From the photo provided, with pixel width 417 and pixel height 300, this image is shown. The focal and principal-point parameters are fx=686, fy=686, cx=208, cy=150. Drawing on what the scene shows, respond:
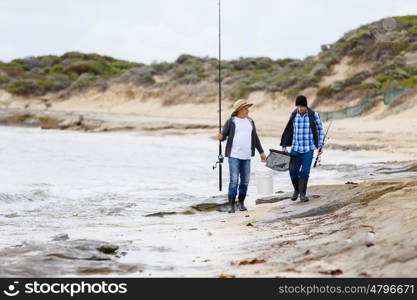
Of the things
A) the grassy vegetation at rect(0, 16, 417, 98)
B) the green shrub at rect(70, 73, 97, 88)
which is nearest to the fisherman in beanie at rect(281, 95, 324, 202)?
the grassy vegetation at rect(0, 16, 417, 98)

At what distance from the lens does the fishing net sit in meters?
8.79

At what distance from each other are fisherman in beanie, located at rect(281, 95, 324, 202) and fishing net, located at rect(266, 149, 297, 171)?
86 mm

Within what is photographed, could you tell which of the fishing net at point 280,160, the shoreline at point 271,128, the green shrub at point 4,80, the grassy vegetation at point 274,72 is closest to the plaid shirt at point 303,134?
the fishing net at point 280,160

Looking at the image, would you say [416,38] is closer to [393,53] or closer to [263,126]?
[393,53]

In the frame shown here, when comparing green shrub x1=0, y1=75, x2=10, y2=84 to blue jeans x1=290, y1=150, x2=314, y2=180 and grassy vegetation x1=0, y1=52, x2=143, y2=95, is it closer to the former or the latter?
grassy vegetation x1=0, y1=52, x2=143, y2=95

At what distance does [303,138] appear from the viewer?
28.1ft

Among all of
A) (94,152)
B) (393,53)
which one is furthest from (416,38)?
(94,152)

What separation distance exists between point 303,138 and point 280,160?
0.61 meters

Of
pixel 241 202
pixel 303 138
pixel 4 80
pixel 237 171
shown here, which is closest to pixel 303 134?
pixel 303 138

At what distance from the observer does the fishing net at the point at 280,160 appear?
8.79 meters

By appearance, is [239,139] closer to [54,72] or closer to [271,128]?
[271,128]

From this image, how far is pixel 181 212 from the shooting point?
368 inches

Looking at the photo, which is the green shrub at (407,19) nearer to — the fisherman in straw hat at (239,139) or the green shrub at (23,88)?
the green shrub at (23,88)

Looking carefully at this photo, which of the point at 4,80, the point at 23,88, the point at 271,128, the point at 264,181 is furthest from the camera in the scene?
the point at 4,80
